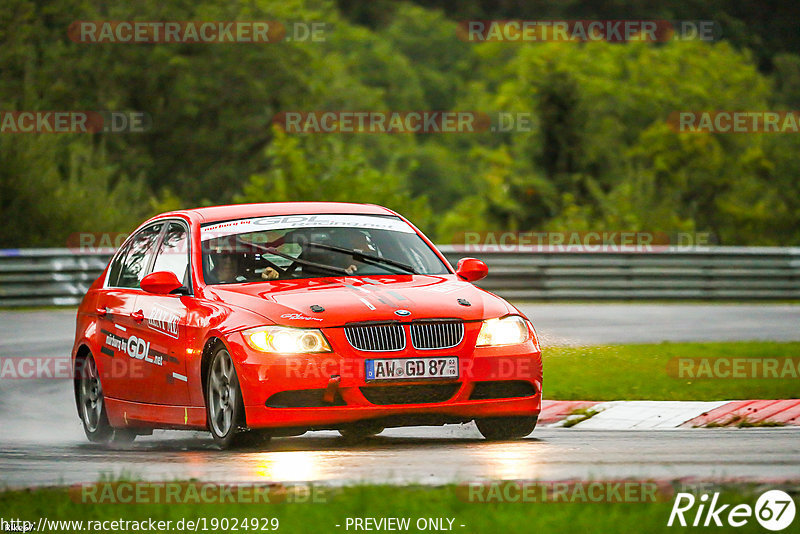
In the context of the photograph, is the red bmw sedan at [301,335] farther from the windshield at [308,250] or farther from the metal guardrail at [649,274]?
the metal guardrail at [649,274]

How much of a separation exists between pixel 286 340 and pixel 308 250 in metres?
1.32

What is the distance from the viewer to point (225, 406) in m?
9.77

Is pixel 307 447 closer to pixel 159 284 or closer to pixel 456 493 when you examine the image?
pixel 159 284

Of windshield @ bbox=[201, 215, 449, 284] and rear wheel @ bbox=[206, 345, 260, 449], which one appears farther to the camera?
windshield @ bbox=[201, 215, 449, 284]

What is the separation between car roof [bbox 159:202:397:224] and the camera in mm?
11047

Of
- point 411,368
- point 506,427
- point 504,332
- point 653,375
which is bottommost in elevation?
point 653,375

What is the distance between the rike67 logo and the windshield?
4052 mm

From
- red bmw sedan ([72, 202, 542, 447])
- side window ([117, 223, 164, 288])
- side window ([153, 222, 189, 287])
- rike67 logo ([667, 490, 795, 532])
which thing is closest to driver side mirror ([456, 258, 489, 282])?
red bmw sedan ([72, 202, 542, 447])

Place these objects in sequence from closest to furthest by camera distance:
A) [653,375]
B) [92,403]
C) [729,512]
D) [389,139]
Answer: [729,512], [92,403], [653,375], [389,139]

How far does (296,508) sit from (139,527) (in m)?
0.67

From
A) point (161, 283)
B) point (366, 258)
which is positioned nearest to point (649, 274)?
point (366, 258)

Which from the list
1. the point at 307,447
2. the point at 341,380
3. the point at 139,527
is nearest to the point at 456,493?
the point at 139,527

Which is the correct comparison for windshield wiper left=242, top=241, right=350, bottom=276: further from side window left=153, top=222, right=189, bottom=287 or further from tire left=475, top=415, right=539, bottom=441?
tire left=475, top=415, right=539, bottom=441

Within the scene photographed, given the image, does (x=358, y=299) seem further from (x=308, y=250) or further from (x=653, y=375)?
(x=653, y=375)
